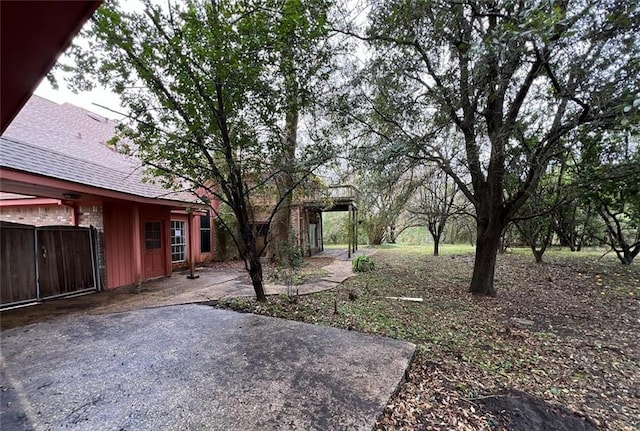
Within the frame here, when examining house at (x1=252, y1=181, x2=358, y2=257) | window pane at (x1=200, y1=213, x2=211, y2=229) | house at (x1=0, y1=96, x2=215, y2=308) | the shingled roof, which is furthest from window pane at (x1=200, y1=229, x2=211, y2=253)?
the shingled roof

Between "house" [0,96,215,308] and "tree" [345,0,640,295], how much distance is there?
4671mm

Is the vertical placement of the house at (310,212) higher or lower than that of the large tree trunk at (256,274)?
higher

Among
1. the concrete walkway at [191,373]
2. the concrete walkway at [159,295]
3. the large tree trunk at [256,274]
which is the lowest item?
the concrete walkway at [159,295]

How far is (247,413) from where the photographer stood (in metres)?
2.24

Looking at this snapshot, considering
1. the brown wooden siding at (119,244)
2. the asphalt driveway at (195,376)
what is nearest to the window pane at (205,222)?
the brown wooden siding at (119,244)

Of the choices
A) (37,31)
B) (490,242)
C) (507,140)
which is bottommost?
(490,242)

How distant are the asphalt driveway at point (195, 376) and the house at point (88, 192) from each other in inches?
93.0

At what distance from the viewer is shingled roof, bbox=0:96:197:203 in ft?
16.3

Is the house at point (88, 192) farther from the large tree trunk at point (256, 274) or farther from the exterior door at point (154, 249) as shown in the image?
the large tree trunk at point (256, 274)

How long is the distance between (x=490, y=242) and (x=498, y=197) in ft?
3.14

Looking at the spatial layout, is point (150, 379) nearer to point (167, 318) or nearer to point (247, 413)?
point (247, 413)

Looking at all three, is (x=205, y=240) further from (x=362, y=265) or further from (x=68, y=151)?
(x=362, y=265)

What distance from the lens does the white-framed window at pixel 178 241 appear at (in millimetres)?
9766

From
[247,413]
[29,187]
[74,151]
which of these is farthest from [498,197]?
[74,151]
